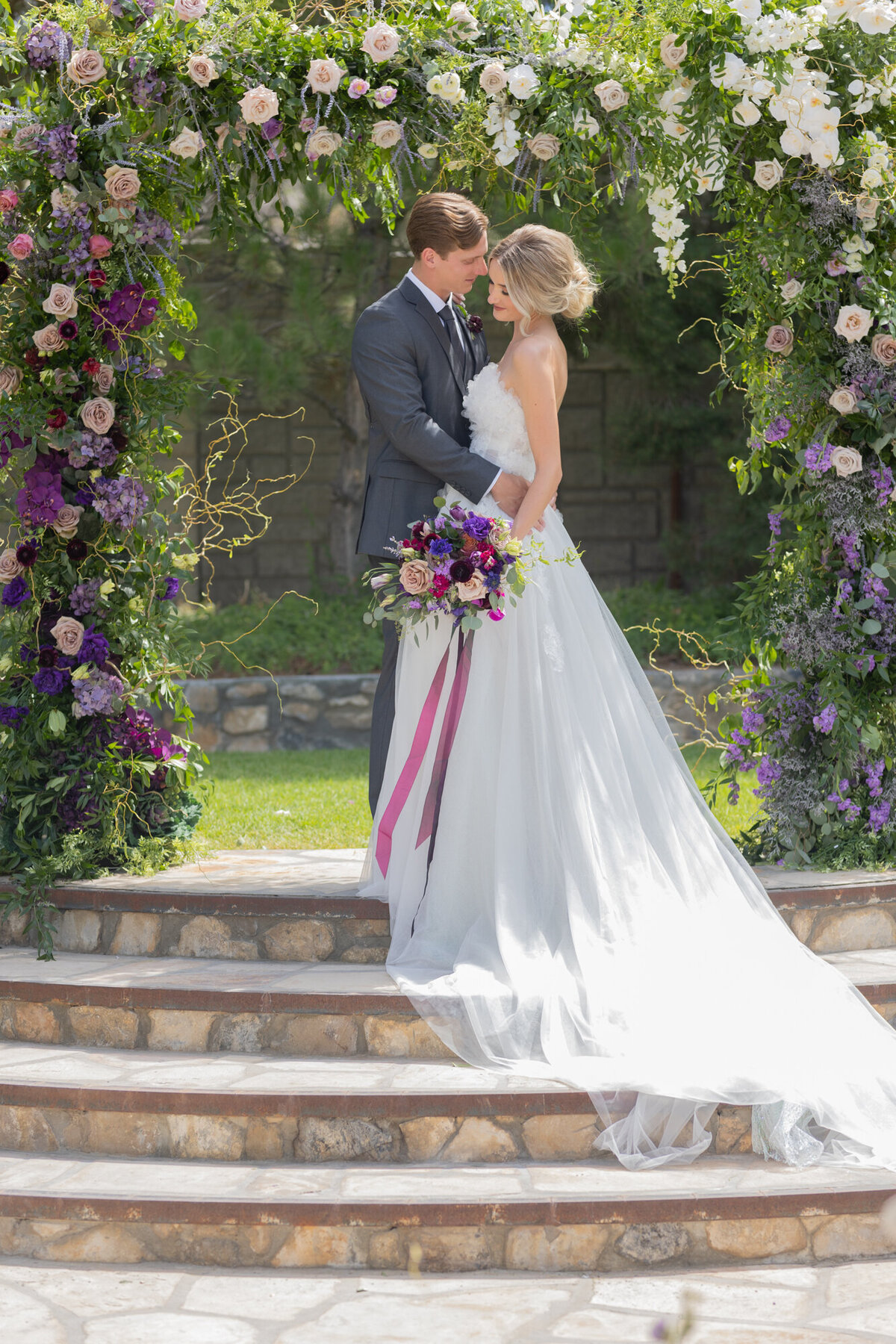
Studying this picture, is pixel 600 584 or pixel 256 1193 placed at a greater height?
pixel 600 584

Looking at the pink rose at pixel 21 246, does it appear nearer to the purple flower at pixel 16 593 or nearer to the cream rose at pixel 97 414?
the cream rose at pixel 97 414

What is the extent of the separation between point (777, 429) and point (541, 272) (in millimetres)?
1243

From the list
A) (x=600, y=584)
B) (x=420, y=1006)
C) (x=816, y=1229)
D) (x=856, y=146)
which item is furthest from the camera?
(x=600, y=584)

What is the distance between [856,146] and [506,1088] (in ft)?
10.4

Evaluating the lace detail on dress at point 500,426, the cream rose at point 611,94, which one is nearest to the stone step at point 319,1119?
the lace detail on dress at point 500,426

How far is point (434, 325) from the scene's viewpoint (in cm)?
442

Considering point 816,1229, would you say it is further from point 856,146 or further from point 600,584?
point 600,584

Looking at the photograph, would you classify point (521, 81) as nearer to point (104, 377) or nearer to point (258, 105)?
point (258, 105)

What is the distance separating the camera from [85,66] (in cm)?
435

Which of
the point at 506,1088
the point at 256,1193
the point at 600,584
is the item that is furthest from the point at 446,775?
the point at 600,584

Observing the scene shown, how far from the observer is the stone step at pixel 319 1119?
3361 millimetres

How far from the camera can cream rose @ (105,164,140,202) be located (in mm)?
4469

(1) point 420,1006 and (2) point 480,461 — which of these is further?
(2) point 480,461

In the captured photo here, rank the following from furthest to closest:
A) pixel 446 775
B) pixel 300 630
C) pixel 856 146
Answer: pixel 300 630
pixel 856 146
pixel 446 775
